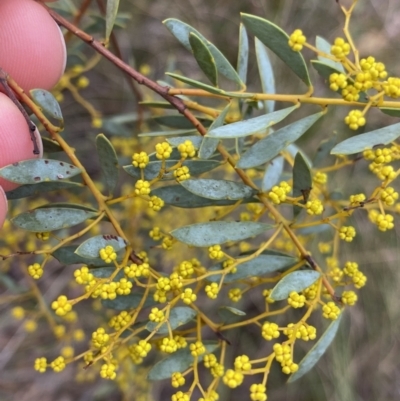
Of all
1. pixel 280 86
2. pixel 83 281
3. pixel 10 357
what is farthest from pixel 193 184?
pixel 10 357

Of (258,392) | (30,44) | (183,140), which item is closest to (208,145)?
(183,140)

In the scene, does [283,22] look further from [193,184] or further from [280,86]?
[193,184]

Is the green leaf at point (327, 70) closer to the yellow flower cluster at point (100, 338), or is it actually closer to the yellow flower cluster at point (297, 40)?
the yellow flower cluster at point (297, 40)

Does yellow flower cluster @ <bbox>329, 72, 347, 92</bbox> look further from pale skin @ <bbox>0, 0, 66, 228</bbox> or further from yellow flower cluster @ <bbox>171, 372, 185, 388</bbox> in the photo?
pale skin @ <bbox>0, 0, 66, 228</bbox>

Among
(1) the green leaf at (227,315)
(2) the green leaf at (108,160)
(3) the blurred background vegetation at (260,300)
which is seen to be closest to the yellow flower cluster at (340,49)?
(2) the green leaf at (108,160)

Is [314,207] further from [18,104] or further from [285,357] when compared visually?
[18,104]

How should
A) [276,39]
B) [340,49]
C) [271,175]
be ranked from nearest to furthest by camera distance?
[340,49] < [276,39] < [271,175]
